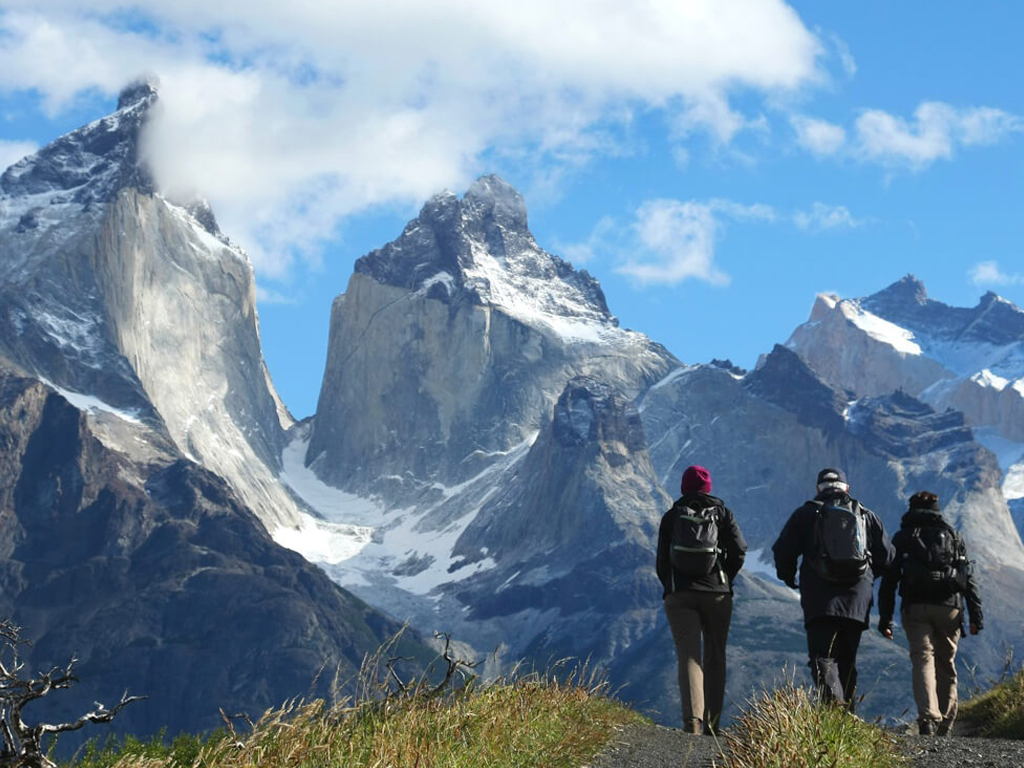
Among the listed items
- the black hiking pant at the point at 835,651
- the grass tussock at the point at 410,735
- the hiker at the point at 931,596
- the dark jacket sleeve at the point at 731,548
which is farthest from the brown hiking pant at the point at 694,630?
the hiker at the point at 931,596

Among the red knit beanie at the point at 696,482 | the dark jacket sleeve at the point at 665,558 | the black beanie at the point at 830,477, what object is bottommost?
the dark jacket sleeve at the point at 665,558

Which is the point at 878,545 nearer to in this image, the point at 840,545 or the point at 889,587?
the point at 840,545

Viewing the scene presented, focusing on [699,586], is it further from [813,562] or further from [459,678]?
[459,678]

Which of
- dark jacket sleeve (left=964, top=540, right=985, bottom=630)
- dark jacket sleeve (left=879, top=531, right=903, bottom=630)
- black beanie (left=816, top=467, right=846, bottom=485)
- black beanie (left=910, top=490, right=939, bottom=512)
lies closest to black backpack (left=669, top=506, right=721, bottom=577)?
black beanie (left=816, top=467, right=846, bottom=485)

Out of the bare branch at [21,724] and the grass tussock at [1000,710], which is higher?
the grass tussock at [1000,710]

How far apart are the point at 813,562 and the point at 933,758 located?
3121 millimetres

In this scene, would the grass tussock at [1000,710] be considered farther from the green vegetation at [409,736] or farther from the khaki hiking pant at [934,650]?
the green vegetation at [409,736]

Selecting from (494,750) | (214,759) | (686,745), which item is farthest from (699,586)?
(214,759)

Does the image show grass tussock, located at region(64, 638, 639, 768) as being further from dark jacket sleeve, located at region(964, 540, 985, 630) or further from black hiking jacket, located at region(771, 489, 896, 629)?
dark jacket sleeve, located at region(964, 540, 985, 630)

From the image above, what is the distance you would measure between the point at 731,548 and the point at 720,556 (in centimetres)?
17

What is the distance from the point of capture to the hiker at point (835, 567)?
17.3 metres

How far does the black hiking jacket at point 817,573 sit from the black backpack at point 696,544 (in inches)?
29.1

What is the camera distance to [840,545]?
17.4 m

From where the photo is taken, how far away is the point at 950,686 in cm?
2020
